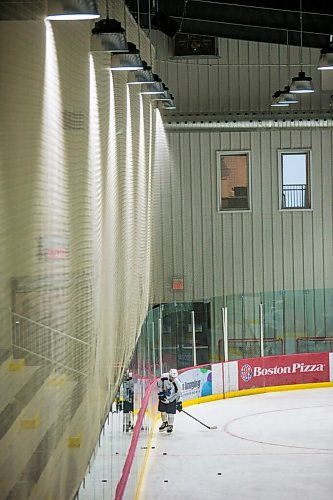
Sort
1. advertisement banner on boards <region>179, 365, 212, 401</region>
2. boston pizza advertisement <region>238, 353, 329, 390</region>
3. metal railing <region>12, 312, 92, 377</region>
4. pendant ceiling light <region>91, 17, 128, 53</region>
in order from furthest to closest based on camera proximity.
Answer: boston pizza advertisement <region>238, 353, 329, 390</region>
advertisement banner on boards <region>179, 365, 212, 401</region>
pendant ceiling light <region>91, 17, 128, 53</region>
metal railing <region>12, 312, 92, 377</region>

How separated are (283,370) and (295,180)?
4899 mm

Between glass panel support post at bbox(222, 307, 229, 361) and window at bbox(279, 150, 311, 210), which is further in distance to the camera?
window at bbox(279, 150, 311, 210)

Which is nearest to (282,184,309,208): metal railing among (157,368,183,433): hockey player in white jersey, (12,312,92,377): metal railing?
(157,368,183,433): hockey player in white jersey

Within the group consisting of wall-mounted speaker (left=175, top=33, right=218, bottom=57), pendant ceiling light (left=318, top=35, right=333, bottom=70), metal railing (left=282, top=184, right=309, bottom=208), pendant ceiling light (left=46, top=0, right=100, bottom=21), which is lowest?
metal railing (left=282, top=184, right=309, bottom=208)

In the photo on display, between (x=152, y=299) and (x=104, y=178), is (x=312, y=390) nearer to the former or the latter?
(x=152, y=299)

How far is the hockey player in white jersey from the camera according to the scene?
19.1 m

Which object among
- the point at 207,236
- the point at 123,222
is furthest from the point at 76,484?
the point at 207,236

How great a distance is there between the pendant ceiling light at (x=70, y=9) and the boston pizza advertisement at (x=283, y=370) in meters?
18.2

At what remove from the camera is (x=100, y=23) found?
8609 millimetres

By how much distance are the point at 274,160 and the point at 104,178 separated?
1696 centimetres

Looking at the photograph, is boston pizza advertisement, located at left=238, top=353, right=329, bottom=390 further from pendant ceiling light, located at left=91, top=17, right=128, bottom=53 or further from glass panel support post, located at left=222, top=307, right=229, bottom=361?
pendant ceiling light, located at left=91, top=17, right=128, bottom=53

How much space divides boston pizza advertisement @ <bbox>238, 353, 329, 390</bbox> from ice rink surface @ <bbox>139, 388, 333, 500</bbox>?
708mm

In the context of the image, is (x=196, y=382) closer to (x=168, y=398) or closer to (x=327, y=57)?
(x=168, y=398)

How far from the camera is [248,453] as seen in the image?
1761 centimetres
